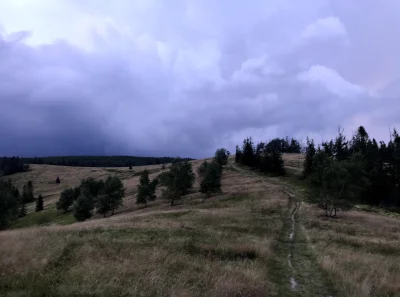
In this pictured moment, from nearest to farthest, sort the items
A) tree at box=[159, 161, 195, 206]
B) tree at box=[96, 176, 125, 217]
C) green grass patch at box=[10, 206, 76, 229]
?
1. tree at box=[159, 161, 195, 206]
2. tree at box=[96, 176, 125, 217]
3. green grass patch at box=[10, 206, 76, 229]

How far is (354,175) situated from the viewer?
2009 inches

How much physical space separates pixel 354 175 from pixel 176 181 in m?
37.0

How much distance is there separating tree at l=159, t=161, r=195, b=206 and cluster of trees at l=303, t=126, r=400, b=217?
28.0 metres

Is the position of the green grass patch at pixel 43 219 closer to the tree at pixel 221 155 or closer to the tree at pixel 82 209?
the tree at pixel 82 209

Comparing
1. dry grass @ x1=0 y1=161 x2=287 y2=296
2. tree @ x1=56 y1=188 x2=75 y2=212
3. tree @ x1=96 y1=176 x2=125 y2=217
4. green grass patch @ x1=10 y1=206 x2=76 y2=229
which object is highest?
dry grass @ x1=0 y1=161 x2=287 y2=296

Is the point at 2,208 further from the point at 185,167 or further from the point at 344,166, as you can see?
the point at 344,166

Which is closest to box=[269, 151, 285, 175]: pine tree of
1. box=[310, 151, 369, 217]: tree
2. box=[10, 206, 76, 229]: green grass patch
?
box=[310, 151, 369, 217]: tree

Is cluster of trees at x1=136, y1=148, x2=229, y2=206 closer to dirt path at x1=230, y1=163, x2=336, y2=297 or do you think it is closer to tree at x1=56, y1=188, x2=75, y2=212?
tree at x1=56, y1=188, x2=75, y2=212

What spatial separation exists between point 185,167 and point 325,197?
3972cm

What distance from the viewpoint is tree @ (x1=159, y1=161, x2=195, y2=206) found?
237ft

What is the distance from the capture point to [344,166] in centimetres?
4969

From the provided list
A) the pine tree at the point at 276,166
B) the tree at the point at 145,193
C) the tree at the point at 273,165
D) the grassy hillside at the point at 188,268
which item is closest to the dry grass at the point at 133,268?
the grassy hillside at the point at 188,268

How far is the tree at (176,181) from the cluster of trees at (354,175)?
91.8ft

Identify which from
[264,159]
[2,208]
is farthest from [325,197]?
[264,159]
